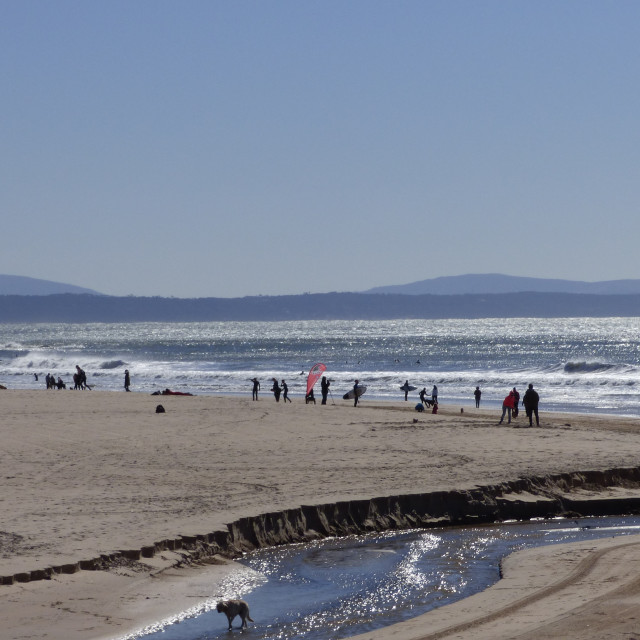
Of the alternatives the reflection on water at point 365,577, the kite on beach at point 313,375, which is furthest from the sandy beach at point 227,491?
the kite on beach at point 313,375

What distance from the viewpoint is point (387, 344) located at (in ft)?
411

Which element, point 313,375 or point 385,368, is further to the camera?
point 385,368

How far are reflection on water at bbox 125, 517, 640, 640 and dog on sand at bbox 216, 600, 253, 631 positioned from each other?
0.11 metres

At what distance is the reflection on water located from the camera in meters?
9.21

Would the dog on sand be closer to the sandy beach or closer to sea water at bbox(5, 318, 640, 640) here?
sea water at bbox(5, 318, 640, 640)

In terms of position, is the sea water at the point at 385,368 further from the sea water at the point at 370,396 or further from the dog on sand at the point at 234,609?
the dog on sand at the point at 234,609

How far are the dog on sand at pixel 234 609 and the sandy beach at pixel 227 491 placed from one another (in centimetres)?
76

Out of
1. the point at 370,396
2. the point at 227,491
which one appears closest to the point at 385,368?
the point at 370,396

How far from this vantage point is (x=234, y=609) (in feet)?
29.5

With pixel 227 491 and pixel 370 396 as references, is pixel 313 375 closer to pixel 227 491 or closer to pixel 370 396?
pixel 370 396

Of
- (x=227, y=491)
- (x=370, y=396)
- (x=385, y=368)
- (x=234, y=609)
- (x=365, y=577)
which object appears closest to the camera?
(x=234, y=609)

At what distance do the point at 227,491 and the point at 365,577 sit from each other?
3784 mm

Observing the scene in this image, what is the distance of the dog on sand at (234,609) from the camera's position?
29.3ft

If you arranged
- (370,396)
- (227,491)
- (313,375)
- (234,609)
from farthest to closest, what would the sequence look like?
(370,396), (313,375), (227,491), (234,609)
